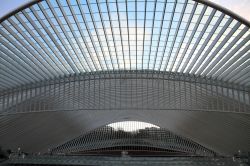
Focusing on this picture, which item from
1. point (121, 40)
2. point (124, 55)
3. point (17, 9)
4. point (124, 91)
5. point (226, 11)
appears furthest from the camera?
point (124, 91)

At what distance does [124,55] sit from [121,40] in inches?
193

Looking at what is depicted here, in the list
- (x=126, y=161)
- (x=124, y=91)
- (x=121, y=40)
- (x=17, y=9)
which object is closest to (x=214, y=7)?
(x=121, y=40)

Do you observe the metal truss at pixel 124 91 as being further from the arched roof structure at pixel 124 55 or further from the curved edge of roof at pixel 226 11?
the curved edge of roof at pixel 226 11

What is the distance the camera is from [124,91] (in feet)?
150

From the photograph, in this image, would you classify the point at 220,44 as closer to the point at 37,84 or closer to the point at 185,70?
the point at 185,70

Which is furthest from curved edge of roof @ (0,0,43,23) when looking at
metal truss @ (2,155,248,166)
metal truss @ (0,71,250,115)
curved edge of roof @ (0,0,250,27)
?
metal truss @ (0,71,250,115)

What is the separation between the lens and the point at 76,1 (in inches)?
962

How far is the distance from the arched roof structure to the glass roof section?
82 mm

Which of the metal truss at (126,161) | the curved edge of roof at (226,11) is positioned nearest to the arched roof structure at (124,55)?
the curved edge of roof at (226,11)

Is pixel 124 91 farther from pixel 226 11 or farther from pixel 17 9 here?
pixel 226 11

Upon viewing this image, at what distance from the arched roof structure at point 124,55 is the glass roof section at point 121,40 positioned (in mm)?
82

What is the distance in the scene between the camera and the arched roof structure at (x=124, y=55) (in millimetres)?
26000

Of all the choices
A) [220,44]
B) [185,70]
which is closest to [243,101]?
[185,70]

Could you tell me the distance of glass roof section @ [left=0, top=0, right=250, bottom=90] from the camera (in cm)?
2566
